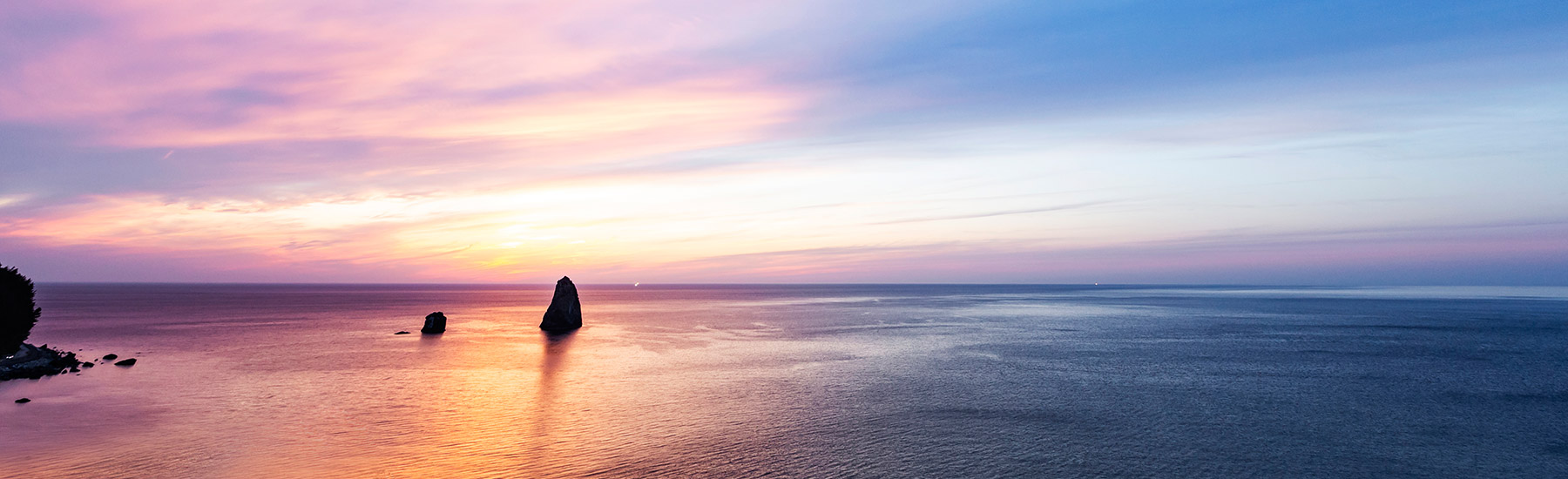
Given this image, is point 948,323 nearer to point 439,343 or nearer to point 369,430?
point 439,343

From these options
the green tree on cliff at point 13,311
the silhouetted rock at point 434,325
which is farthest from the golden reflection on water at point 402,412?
the silhouetted rock at point 434,325

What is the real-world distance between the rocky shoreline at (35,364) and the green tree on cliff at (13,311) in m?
0.61

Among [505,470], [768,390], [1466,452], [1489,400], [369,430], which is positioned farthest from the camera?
[768,390]

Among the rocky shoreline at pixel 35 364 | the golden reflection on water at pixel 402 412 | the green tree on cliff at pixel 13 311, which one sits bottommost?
the golden reflection on water at pixel 402 412

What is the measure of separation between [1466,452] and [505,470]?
27.4 metres

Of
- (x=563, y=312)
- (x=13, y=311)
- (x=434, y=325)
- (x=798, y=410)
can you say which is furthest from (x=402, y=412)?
(x=563, y=312)

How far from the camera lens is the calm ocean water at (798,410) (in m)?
20.8

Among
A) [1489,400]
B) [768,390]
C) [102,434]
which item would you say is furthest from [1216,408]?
[102,434]

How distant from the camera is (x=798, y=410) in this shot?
1139 inches

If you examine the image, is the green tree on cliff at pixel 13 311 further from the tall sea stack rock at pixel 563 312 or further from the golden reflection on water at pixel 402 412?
the tall sea stack rock at pixel 563 312

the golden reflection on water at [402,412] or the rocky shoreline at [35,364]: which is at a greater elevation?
the rocky shoreline at [35,364]

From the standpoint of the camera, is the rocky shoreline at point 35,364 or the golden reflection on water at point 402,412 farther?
the rocky shoreline at point 35,364

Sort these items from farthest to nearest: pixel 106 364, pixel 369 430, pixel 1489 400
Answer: pixel 106 364 → pixel 1489 400 → pixel 369 430

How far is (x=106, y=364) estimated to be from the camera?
42.3m
